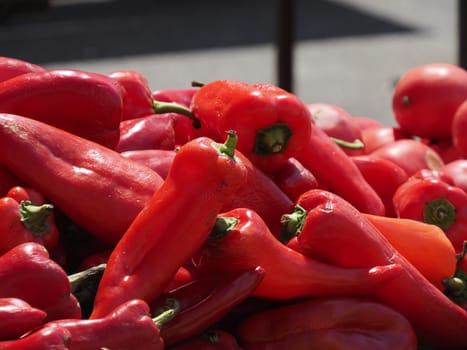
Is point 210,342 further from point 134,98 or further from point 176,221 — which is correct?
point 134,98

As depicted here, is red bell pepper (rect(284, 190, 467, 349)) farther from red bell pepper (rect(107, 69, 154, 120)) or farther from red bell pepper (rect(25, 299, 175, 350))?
red bell pepper (rect(107, 69, 154, 120))

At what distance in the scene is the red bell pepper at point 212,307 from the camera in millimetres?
1695

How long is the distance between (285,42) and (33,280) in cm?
384

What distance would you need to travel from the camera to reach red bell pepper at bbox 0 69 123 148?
6.63 feet

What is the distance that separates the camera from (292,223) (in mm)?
1940

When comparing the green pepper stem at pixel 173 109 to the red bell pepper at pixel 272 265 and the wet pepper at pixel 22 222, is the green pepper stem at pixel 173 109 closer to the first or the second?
the red bell pepper at pixel 272 265

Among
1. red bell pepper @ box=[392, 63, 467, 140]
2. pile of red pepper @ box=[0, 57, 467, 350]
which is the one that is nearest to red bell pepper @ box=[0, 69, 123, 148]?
pile of red pepper @ box=[0, 57, 467, 350]

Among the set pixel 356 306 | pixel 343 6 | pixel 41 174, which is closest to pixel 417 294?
pixel 356 306

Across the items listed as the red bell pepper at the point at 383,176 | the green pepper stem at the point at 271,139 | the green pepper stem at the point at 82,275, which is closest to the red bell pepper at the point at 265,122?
the green pepper stem at the point at 271,139

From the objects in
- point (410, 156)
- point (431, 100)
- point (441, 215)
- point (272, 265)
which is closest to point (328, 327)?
point (272, 265)

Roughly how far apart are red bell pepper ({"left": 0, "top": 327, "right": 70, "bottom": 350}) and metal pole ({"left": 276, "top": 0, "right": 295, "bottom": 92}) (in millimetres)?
3860

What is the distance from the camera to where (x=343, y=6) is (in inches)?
546

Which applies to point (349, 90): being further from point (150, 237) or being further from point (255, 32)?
point (150, 237)

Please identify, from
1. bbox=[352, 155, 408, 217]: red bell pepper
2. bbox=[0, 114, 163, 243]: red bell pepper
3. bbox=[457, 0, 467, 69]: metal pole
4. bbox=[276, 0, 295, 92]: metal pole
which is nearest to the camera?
bbox=[0, 114, 163, 243]: red bell pepper
